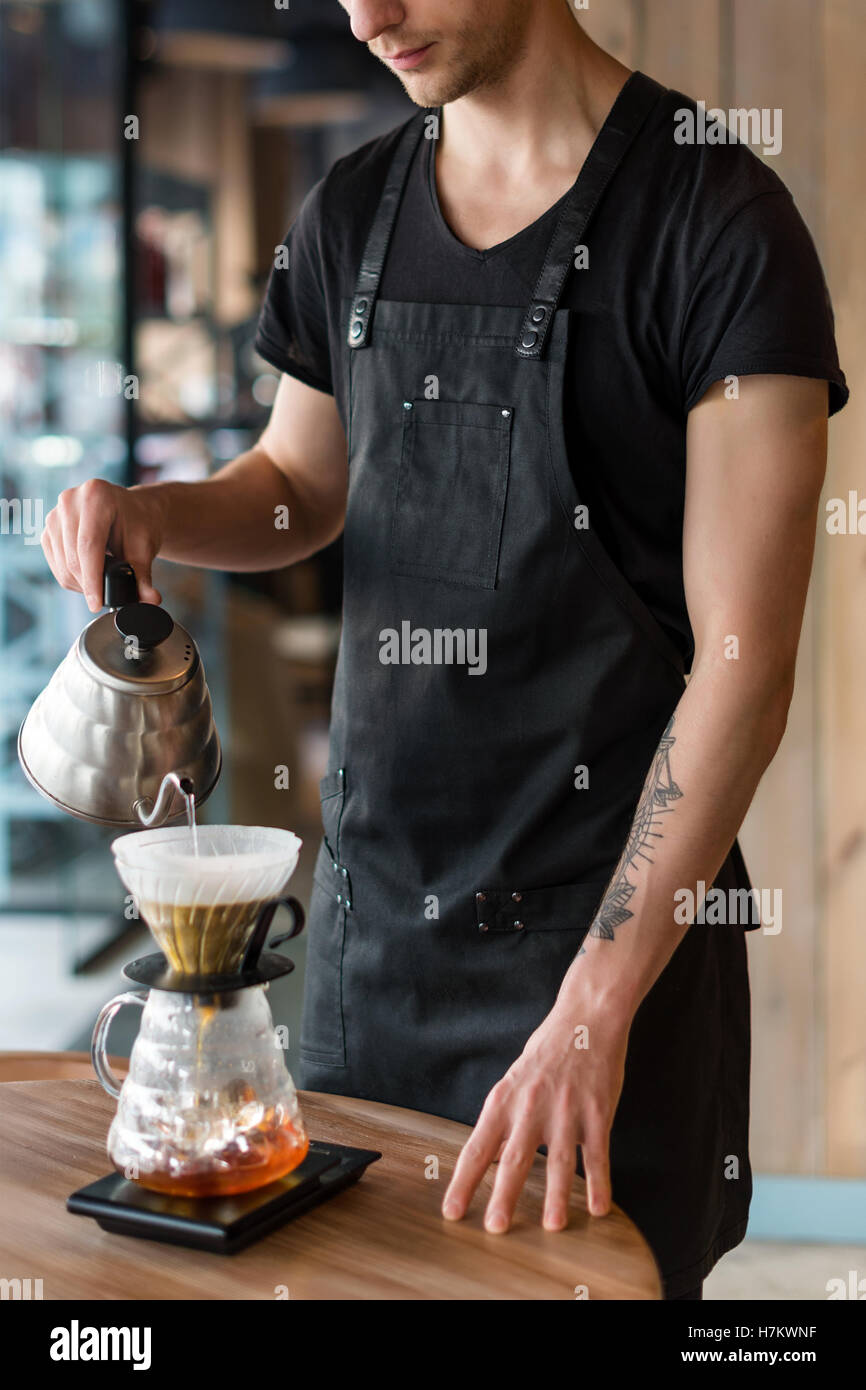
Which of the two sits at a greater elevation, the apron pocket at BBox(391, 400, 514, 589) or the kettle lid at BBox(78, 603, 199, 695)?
the apron pocket at BBox(391, 400, 514, 589)

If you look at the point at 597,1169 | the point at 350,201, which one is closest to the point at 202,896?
the point at 597,1169

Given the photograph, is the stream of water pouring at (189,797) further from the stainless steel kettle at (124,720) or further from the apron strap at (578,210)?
the apron strap at (578,210)

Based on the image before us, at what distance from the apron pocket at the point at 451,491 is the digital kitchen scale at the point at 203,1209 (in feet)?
2.09

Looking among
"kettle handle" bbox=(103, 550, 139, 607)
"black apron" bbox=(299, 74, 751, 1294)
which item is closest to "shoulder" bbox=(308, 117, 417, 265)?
"black apron" bbox=(299, 74, 751, 1294)

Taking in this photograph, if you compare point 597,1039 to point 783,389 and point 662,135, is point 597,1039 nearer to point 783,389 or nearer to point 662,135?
point 783,389

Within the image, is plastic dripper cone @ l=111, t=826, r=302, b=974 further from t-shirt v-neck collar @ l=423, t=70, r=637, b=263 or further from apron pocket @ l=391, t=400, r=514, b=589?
t-shirt v-neck collar @ l=423, t=70, r=637, b=263

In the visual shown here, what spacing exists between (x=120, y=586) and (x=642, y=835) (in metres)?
0.51

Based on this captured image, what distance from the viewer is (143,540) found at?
141 cm

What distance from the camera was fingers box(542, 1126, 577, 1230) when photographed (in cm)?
106

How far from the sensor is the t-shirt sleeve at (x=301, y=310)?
5.50 ft

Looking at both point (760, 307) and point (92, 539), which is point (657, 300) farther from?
point (92, 539)

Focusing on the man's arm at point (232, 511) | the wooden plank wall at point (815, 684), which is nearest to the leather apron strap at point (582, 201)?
the man's arm at point (232, 511)

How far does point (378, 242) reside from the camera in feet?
5.22

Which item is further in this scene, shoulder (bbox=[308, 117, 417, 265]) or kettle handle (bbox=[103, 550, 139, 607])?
shoulder (bbox=[308, 117, 417, 265])
